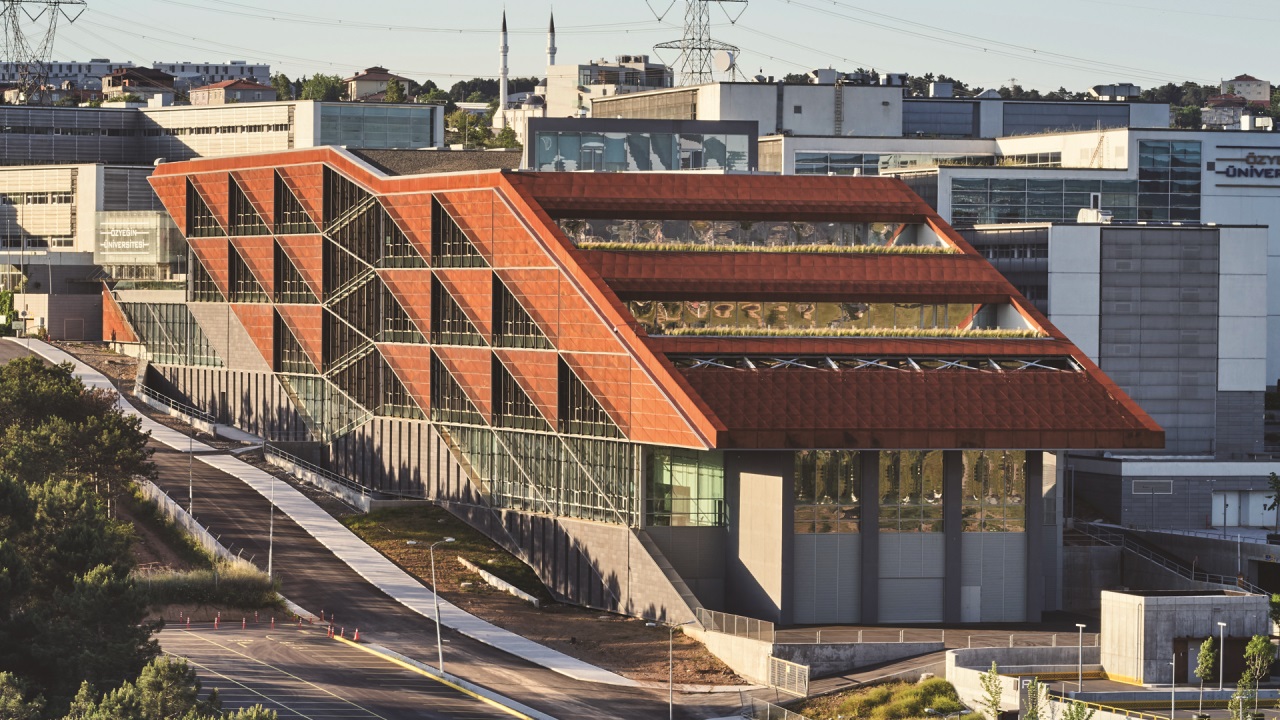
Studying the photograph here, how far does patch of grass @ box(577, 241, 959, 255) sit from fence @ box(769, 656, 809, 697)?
29.6 m

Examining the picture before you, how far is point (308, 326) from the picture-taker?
153625 millimetres

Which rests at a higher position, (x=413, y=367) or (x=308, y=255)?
(x=308, y=255)

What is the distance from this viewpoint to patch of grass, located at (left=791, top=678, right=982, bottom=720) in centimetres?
9719

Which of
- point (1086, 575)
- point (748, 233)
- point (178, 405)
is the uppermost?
point (748, 233)

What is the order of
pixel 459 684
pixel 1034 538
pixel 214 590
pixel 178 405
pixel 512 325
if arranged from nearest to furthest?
pixel 459 684 < pixel 214 590 < pixel 1034 538 < pixel 512 325 < pixel 178 405

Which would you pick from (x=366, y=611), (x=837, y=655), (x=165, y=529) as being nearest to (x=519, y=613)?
(x=366, y=611)

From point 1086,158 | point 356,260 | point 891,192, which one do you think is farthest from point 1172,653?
point 1086,158

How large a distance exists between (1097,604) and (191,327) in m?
77.6

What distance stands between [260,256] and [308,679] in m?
63.0

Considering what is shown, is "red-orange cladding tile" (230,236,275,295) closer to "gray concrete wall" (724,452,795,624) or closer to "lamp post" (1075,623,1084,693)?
"gray concrete wall" (724,452,795,624)

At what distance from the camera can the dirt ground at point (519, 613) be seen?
349 ft

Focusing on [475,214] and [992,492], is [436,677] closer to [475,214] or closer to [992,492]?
[992,492]

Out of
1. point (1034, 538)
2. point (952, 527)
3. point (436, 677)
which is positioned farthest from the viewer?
point (1034, 538)

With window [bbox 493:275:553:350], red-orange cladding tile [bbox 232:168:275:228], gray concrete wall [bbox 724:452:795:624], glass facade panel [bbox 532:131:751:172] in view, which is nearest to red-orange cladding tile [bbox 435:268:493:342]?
window [bbox 493:275:553:350]
